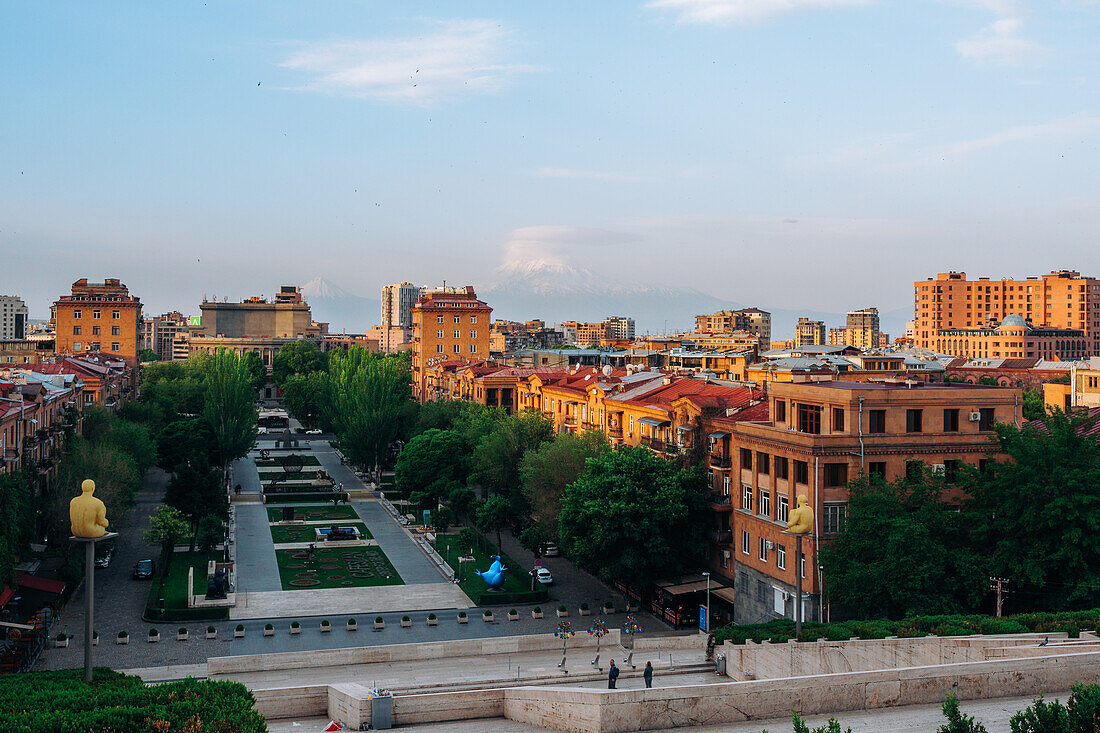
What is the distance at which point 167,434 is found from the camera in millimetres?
86688

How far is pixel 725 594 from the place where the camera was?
159 feet

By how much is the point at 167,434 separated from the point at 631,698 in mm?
70169

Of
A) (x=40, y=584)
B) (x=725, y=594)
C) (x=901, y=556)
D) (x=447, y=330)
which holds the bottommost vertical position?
(x=725, y=594)

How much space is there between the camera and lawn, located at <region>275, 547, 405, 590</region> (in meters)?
56.6

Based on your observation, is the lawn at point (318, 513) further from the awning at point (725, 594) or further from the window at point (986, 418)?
the window at point (986, 418)

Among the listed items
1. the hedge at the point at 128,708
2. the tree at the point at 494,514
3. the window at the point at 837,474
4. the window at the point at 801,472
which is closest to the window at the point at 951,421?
the window at the point at 837,474

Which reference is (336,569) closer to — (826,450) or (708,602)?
(708,602)

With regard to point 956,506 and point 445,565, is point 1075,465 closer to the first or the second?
point 956,506

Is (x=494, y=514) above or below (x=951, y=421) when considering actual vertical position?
below

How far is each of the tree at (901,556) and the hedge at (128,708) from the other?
964 inches

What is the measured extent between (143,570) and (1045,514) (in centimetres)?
4433

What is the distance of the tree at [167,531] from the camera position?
58.9 m

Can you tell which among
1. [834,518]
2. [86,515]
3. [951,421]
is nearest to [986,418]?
[951,421]

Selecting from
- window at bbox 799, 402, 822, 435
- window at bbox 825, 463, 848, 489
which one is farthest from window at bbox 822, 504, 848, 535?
window at bbox 799, 402, 822, 435
